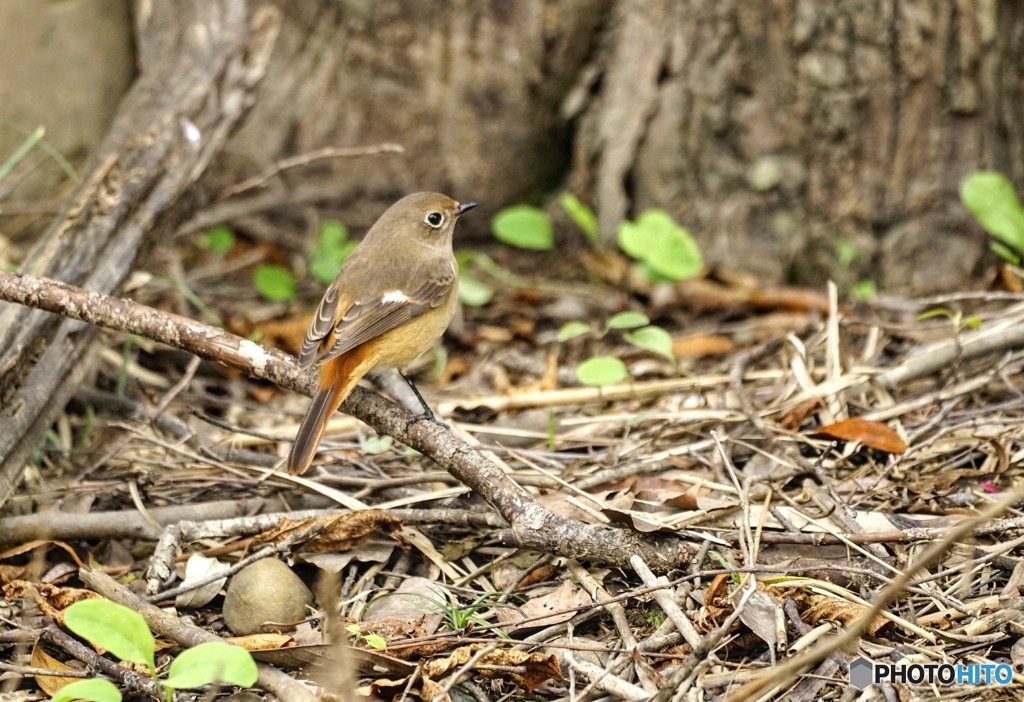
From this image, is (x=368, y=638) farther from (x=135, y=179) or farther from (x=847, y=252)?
(x=847, y=252)

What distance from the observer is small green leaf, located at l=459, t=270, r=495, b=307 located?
603 cm

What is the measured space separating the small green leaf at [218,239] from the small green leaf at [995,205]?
4.11 meters

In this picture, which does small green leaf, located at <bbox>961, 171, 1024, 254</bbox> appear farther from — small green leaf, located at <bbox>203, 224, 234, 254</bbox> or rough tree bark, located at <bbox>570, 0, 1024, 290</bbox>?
small green leaf, located at <bbox>203, 224, 234, 254</bbox>

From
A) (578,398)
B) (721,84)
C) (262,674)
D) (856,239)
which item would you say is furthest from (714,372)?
(262,674)

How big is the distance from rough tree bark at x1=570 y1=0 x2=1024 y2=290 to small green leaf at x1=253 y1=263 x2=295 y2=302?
2120 mm

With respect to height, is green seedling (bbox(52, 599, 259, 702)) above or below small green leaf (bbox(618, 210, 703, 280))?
below

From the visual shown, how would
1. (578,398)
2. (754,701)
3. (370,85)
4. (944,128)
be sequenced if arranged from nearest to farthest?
1. (754,701)
2. (578,398)
3. (944,128)
4. (370,85)

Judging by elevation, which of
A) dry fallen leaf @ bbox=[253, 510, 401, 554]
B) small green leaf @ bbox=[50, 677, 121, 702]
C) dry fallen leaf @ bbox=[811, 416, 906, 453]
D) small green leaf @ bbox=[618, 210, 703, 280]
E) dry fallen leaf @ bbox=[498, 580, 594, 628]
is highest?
small green leaf @ bbox=[618, 210, 703, 280]

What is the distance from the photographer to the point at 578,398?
4672 mm

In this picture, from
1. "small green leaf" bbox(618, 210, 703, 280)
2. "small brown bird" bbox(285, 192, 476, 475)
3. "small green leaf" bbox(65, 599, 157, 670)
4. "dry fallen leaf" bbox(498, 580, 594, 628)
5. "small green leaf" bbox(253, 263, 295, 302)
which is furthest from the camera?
"small green leaf" bbox(253, 263, 295, 302)

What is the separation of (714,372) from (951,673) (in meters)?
2.14

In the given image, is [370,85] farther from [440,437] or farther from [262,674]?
[262,674]

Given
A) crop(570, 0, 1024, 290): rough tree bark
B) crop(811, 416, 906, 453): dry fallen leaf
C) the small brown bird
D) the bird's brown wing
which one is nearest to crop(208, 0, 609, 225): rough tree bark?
crop(570, 0, 1024, 290): rough tree bark

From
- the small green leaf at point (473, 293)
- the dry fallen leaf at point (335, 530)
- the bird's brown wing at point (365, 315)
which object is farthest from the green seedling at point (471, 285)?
the dry fallen leaf at point (335, 530)
